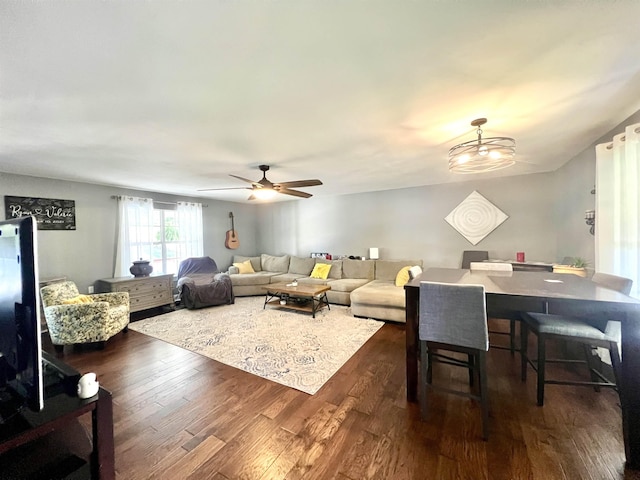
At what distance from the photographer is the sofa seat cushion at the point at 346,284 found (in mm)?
4855

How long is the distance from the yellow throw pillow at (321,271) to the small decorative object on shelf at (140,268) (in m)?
3.17

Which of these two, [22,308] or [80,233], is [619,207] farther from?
[80,233]

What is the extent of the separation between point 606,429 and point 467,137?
2.53 m

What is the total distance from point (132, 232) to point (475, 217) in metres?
6.49

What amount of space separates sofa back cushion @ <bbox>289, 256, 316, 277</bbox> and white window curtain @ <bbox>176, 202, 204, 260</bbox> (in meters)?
2.18

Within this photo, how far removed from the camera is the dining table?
1.47m

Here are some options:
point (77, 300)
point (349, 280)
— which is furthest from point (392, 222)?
point (77, 300)

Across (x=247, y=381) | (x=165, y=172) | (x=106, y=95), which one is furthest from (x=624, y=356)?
(x=165, y=172)

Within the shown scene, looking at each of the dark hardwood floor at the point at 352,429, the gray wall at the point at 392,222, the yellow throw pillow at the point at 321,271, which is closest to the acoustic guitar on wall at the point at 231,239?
the gray wall at the point at 392,222

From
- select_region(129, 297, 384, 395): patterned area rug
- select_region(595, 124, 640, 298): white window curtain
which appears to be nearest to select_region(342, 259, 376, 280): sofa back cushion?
select_region(129, 297, 384, 395): patterned area rug

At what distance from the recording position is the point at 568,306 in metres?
1.68

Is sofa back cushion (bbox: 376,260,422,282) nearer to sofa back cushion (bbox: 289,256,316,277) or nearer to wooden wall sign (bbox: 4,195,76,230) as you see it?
sofa back cushion (bbox: 289,256,316,277)

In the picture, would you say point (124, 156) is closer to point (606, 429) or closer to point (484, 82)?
point (484, 82)

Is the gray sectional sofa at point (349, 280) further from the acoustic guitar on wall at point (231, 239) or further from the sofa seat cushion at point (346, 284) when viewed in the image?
the acoustic guitar on wall at point (231, 239)
